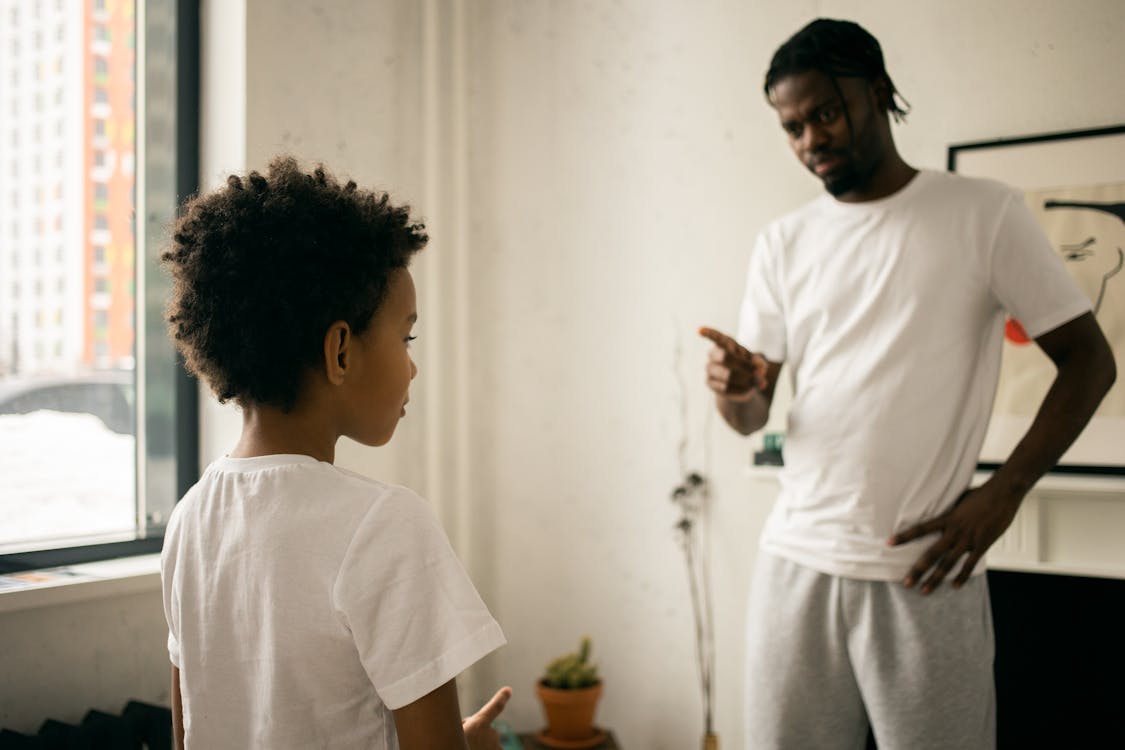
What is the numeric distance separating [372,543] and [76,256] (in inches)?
60.1

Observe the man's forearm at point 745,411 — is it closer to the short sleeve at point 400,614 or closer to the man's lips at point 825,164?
the man's lips at point 825,164

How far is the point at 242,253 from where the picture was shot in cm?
82

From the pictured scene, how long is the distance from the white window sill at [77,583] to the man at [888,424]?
117 cm

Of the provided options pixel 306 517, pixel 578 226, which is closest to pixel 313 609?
pixel 306 517

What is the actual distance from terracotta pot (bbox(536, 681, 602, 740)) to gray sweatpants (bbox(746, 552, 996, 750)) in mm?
926

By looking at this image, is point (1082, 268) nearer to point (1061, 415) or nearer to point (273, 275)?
point (1061, 415)

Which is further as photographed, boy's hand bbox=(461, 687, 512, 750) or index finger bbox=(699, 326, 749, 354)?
index finger bbox=(699, 326, 749, 354)

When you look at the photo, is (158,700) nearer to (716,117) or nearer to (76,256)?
(76,256)

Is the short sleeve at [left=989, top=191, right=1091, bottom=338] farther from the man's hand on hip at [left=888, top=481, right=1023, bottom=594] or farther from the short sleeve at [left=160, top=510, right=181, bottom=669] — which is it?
the short sleeve at [left=160, top=510, right=181, bottom=669]

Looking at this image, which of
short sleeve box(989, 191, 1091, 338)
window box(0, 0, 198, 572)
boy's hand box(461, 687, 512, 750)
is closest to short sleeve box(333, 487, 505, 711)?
boy's hand box(461, 687, 512, 750)

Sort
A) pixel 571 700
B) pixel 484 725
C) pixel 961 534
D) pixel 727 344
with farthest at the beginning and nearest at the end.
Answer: pixel 571 700 → pixel 727 344 → pixel 961 534 → pixel 484 725

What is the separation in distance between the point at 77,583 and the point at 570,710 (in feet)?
3.76

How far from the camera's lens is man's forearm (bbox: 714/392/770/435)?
57.4 inches

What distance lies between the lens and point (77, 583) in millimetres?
1641
